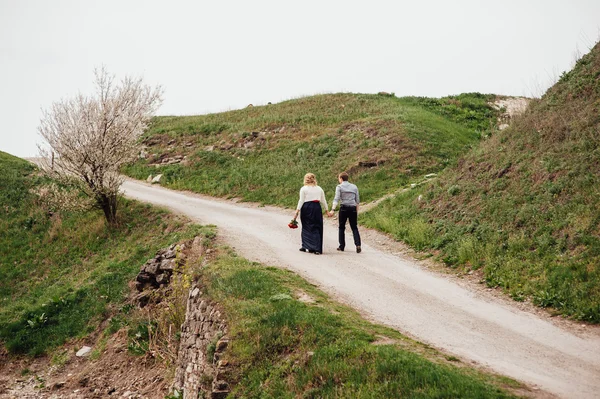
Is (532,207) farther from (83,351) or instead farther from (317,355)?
(83,351)

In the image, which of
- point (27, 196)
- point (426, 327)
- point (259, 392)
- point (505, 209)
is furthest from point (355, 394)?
point (27, 196)

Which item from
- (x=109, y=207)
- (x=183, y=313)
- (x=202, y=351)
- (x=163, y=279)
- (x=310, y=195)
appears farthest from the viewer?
Answer: (x=109, y=207)

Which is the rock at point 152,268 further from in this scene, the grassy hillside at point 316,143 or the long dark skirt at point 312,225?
the grassy hillside at point 316,143

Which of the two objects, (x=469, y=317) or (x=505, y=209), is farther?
(x=505, y=209)

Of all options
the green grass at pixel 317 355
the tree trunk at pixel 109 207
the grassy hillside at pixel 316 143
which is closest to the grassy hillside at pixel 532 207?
the green grass at pixel 317 355

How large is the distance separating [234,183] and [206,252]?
14980 mm

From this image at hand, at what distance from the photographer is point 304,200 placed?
1645cm

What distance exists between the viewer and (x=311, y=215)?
53.5 ft

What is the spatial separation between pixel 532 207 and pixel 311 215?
661cm

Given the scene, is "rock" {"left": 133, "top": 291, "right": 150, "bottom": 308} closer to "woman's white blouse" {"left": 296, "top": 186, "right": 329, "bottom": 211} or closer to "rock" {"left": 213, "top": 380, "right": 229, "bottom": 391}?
"woman's white blouse" {"left": 296, "top": 186, "right": 329, "bottom": 211}

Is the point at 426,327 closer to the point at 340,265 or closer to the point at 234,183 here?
the point at 340,265

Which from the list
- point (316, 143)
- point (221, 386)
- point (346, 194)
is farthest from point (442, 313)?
point (316, 143)

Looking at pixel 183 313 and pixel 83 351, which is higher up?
pixel 183 313

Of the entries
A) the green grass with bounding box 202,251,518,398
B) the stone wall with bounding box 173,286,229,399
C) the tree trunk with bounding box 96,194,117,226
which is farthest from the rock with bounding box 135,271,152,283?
the tree trunk with bounding box 96,194,117,226
